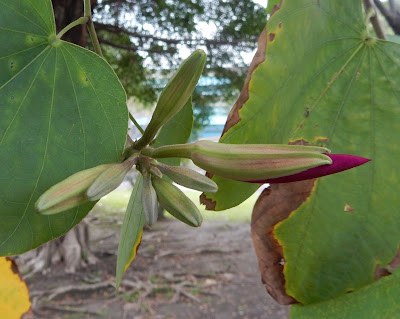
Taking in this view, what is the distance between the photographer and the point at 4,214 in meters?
0.57

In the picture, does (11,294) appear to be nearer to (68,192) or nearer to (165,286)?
(68,192)

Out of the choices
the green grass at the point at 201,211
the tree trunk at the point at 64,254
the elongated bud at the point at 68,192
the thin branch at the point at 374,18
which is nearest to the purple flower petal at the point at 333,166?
the elongated bud at the point at 68,192

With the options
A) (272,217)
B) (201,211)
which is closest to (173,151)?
(272,217)

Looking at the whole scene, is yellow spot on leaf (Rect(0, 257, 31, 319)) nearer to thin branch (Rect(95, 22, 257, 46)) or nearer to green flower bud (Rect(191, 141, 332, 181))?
green flower bud (Rect(191, 141, 332, 181))

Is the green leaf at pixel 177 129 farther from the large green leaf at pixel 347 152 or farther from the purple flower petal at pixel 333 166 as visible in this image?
the purple flower petal at pixel 333 166

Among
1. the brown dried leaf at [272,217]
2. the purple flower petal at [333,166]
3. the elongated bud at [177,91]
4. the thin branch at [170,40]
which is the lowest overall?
the brown dried leaf at [272,217]

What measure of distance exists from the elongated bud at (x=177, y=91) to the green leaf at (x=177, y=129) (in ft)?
0.50

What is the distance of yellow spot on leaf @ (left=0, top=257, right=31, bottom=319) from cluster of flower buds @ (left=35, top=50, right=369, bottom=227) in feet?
1.61

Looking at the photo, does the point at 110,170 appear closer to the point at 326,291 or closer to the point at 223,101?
the point at 326,291

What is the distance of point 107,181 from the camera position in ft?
1.76

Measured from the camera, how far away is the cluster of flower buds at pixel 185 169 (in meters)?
0.51

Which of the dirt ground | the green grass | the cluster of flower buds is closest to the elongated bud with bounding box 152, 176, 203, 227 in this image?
the cluster of flower buds

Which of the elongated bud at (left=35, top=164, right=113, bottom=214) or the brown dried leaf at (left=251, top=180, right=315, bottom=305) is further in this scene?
the brown dried leaf at (left=251, top=180, right=315, bottom=305)

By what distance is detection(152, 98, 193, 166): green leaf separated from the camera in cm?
76
